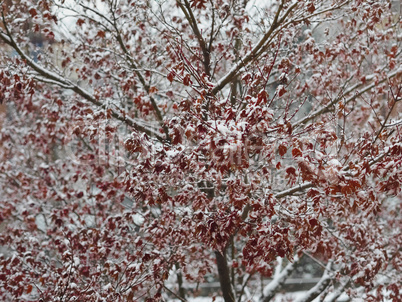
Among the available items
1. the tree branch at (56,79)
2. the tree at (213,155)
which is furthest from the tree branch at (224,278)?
the tree branch at (56,79)

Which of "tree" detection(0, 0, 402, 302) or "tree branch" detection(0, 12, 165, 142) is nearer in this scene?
"tree" detection(0, 0, 402, 302)

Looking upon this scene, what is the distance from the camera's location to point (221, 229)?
12.1ft

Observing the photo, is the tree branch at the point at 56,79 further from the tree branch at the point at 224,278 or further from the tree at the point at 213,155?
the tree branch at the point at 224,278

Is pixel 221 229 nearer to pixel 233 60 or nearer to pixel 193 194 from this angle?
pixel 193 194

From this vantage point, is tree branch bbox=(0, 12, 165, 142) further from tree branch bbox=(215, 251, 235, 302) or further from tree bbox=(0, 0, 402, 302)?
→ tree branch bbox=(215, 251, 235, 302)

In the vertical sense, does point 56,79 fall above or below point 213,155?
above

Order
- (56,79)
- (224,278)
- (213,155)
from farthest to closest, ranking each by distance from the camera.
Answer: (224,278), (56,79), (213,155)

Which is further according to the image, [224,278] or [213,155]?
[224,278]

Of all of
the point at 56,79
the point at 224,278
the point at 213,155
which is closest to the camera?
the point at 213,155

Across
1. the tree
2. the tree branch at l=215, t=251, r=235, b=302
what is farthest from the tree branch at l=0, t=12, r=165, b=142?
the tree branch at l=215, t=251, r=235, b=302

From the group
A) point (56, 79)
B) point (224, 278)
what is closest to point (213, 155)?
point (224, 278)

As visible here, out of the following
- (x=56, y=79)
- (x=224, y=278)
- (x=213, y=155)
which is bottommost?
(x=224, y=278)

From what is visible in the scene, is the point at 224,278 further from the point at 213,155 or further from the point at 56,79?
the point at 56,79

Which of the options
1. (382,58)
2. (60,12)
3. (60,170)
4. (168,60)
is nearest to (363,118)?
(382,58)
